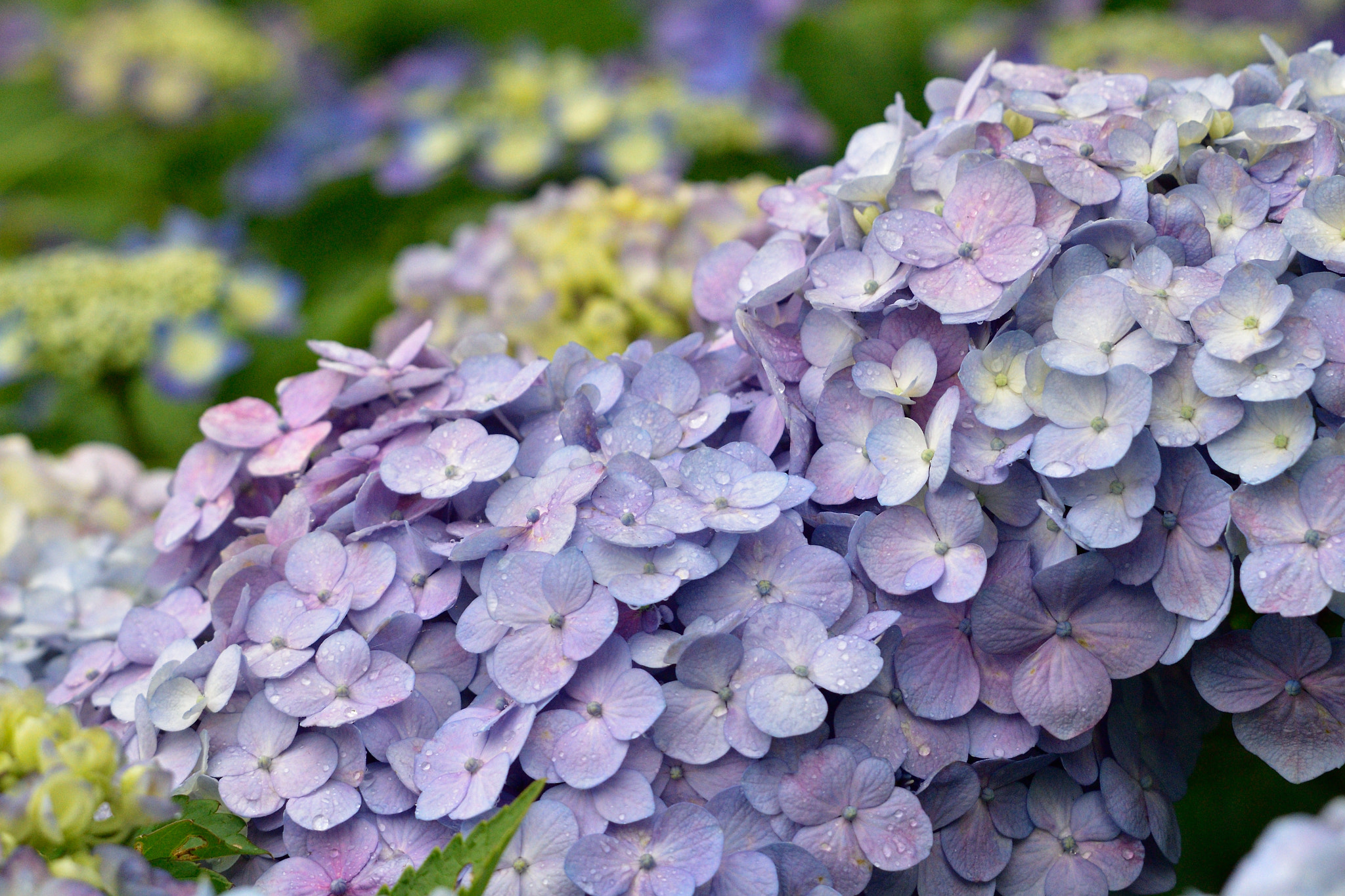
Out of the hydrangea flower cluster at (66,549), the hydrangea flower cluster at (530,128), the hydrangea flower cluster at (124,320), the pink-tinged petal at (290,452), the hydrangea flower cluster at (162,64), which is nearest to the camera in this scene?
the pink-tinged petal at (290,452)

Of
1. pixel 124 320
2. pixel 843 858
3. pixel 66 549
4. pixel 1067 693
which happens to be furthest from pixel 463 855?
pixel 124 320

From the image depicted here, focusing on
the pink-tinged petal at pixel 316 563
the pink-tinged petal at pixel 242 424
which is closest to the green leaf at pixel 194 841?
the pink-tinged petal at pixel 316 563

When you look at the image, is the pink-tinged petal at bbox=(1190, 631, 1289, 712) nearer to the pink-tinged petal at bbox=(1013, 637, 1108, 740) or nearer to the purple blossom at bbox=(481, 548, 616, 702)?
the pink-tinged petal at bbox=(1013, 637, 1108, 740)

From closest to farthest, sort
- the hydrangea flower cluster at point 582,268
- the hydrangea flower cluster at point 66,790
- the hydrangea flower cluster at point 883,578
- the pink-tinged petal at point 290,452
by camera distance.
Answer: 1. the hydrangea flower cluster at point 66,790
2. the hydrangea flower cluster at point 883,578
3. the pink-tinged petal at point 290,452
4. the hydrangea flower cluster at point 582,268

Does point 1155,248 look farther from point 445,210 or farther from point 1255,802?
point 445,210

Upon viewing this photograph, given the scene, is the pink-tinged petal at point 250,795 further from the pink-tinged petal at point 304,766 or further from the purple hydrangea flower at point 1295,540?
the purple hydrangea flower at point 1295,540

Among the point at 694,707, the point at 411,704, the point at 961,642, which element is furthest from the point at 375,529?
the point at 961,642
